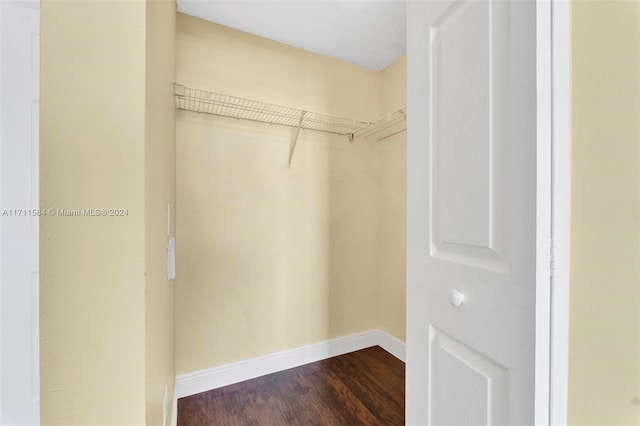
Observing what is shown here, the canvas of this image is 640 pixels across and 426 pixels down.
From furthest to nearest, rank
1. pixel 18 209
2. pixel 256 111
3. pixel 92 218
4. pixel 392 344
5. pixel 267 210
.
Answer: pixel 392 344 < pixel 267 210 < pixel 256 111 < pixel 18 209 < pixel 92 218

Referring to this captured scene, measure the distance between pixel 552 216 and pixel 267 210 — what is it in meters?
1.60

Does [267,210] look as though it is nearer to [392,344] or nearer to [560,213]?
[392,344]

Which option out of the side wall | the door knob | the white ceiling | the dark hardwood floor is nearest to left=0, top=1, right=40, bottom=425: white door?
the side wall

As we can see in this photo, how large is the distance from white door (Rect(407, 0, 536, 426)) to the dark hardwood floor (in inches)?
31.6

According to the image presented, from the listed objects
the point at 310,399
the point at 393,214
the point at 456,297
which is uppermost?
the point at 393,214

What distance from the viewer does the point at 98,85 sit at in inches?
17.9

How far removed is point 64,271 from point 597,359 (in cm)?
92

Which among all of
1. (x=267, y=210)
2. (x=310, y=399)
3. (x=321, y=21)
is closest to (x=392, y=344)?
(x=310, y=399)

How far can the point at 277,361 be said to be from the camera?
189 centimetres

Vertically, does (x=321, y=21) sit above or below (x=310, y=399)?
above

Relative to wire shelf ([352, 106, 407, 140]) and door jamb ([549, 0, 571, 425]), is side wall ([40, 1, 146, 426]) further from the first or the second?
wire shelf ([352, 106, 407, 140])

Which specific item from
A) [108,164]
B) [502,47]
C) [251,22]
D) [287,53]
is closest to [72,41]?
[108,164]

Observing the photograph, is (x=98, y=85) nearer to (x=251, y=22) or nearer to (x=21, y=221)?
(x=21, y=221)

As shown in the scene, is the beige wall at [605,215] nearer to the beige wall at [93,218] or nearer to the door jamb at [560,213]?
the door jamb at [560,213]
